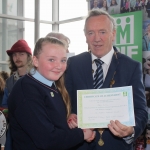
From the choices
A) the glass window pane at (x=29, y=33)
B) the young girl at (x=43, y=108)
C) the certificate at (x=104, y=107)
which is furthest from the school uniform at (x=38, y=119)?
the glass window pane at (x=29, y=33)

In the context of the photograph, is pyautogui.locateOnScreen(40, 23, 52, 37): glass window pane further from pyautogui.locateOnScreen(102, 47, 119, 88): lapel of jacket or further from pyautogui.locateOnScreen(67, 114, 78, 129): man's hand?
pyautogui.locateOnScreen(67, 114, 78, 129): man's hand

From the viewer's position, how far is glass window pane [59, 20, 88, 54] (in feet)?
21.5

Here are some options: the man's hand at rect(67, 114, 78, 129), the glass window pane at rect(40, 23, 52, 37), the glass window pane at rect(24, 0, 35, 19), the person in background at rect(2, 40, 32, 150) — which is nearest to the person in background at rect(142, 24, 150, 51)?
the person in background at rect(2, 40, 32, 150)

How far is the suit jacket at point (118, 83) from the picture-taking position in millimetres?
2049

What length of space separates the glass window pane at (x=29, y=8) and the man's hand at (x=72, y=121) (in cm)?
550

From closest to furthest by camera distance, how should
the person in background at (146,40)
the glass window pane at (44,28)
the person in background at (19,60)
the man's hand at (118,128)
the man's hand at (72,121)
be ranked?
the man's hand at (118,128), the man's hand at (72,121), the person in background at (146,40), the person in background at (19,60), the glass window pane at (44,28)

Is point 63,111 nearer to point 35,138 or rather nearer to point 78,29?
point 35,138

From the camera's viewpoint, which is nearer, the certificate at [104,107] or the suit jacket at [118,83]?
the certificate at [104,107]

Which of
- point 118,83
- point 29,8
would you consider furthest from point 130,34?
point 29,8

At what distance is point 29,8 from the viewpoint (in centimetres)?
715

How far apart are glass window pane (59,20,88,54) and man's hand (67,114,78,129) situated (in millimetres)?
4401

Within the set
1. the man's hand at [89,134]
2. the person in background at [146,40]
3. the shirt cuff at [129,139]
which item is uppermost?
the person in background at [146,40]

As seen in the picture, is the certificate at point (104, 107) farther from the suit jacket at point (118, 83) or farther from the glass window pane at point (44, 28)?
the glass window pane at point (44, 28)

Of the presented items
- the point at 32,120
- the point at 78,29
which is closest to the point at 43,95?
the point at 32,120
